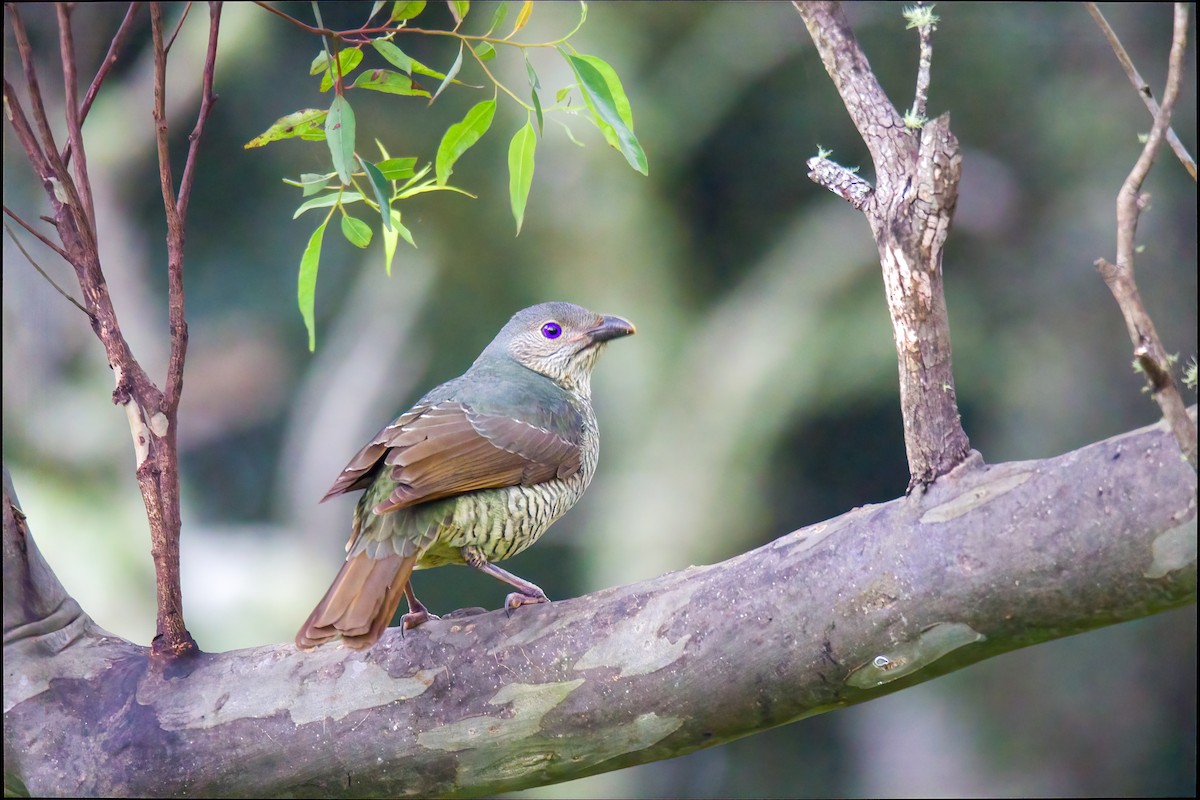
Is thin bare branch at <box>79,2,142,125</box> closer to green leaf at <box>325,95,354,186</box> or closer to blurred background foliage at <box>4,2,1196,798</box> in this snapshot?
green leaf at <box>325,95,354,186</box>

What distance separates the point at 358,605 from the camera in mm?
2568

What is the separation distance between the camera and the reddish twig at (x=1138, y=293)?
176 cm

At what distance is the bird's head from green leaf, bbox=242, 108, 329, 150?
174 centimetres

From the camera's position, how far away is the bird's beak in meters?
4.13

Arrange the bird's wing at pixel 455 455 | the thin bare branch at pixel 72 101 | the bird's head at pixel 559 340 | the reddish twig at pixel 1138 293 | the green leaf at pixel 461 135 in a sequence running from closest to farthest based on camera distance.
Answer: the reddish twig at pixel 1138 293
the thin bare branch at pixel 72 101
the green leaf at pixel 461 135
the bird's wing at pixel 455 455
the bird's head at pixel 559 340

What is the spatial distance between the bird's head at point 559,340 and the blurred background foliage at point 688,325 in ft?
9.76

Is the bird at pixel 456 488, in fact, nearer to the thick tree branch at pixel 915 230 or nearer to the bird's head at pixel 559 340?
the bird's head at pixel 559 340

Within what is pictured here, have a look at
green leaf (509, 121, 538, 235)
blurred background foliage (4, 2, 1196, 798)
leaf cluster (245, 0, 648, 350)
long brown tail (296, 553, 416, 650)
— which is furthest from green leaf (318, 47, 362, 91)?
blurred background foliage (4, 2, 1196, 798)

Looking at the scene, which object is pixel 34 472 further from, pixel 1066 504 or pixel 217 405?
pixel 1066 504

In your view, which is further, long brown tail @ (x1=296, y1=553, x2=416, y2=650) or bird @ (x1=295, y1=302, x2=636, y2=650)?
bird @ (x1=295, y1=302, x2=636, y2=650)

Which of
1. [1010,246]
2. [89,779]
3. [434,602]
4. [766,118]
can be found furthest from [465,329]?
[89,779]

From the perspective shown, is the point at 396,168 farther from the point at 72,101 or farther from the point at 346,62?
the point at 72,101

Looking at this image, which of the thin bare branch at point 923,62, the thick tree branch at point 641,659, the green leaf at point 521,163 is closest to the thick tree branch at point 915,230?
the thin bare branch at point 923,62

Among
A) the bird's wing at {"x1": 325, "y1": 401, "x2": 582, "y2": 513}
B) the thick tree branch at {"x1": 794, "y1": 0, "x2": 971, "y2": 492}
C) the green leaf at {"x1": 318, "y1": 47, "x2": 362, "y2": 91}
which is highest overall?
the green leaf at {"x1": 318, "y1": 47, "x2": 362, "y2": 91}
